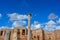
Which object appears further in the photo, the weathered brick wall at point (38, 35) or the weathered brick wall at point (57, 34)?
the weathered brick wall at point (38, 35)

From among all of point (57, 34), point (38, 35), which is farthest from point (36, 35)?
point (57, 34)

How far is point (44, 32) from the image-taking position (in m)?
50.4

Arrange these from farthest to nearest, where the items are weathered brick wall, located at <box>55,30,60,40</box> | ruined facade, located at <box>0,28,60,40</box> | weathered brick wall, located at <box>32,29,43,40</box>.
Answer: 1. weathered brick wall, located at <box>32,29,43,40</box>
2. ruined facade, located at <box>0,28,60,40</box>
3. weathered brick wall, located at <box>55,30,60,40</box>

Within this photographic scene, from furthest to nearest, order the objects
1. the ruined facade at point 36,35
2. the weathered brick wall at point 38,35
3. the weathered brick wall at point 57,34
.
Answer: the weathered brick wall at point 38,35
the ruined facade at point 36,35
the weathered brick wall at point 57,34

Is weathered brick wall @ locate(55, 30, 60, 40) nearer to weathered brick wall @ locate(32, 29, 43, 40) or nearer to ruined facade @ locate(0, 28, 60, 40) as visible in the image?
ruined facade @ locate(0, 28, 60, 40)

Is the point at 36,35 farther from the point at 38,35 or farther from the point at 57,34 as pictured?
the point at 57,34

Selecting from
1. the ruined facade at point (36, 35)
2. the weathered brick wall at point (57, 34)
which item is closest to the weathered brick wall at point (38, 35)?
the ruined facade at point (36, 35)

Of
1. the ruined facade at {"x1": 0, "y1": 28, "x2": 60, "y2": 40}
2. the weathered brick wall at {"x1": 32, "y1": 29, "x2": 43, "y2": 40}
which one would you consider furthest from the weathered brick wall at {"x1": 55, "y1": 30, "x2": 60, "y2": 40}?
the weathered brick wall at {"x1": 32, "y1": 29, "x2": 43, "y2": 40}

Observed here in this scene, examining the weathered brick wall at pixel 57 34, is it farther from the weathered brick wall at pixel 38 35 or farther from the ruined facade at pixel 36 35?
the weathered brick wall at pixel 38 35

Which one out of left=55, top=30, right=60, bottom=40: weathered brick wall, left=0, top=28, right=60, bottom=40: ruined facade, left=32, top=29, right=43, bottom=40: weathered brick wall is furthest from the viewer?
left=32, top=29, right=43, bottom=40: weathered brick wall

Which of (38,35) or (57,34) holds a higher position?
(57,34)

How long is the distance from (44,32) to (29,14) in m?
20.5

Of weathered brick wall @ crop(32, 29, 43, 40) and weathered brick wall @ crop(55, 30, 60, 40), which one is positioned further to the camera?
A: weathered brick wall @ crop(32, 29, 43, 40)

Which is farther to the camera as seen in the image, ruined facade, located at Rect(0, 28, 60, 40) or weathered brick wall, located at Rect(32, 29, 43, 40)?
weathered brick wall, located at Rect(32, 29, 43, 40)
